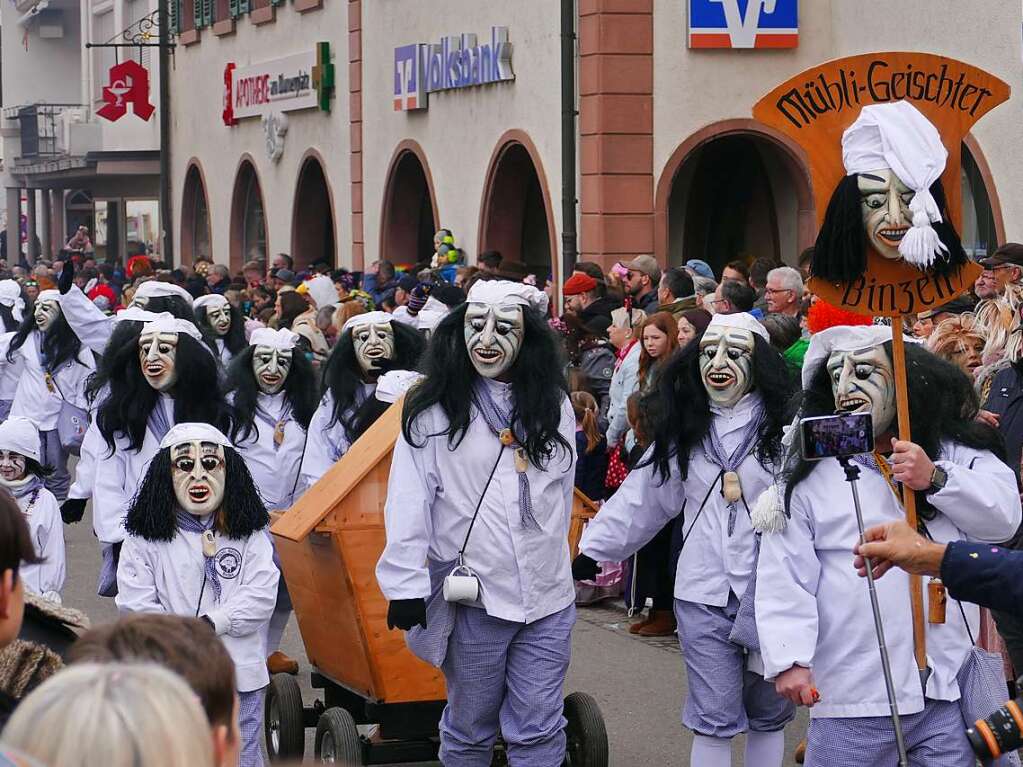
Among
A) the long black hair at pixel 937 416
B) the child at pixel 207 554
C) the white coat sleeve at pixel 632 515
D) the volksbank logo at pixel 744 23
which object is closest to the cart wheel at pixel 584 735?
the white coat sleeve at pixel 632 515

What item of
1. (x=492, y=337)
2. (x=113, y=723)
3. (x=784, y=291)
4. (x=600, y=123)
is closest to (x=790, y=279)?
(x=784, y=291)

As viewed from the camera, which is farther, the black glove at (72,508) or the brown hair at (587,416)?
the brown hair at (587,416)

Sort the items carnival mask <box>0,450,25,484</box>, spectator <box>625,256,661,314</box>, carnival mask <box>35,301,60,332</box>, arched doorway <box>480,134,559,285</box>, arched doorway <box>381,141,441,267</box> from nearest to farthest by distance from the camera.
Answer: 1. carnival mask <box>0,450,25,484</box>
2. spectator <box>625,256,661,314</box>
3. carnival mask <box>35,301,60,332</box>
4. arched doorway <box>480,134,559,285</box>
5. arched doorway <box>381,141,441,267</box>

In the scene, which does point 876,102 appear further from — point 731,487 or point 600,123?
point 600,123

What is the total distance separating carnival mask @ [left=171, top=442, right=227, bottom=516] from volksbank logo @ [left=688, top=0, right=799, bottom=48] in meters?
10.6

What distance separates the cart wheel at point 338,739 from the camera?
6398 mm

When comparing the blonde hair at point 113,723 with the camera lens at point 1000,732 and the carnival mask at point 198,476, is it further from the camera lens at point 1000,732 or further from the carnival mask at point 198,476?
the carnival mask at point 198,476

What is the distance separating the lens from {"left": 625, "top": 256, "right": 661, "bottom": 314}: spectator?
1224cm

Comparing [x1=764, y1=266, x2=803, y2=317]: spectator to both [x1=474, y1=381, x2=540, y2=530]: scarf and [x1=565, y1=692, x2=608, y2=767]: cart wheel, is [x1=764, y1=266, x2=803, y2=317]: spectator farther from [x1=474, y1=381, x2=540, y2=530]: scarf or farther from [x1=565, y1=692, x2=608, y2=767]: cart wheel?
[x1=474, y1=381, x2=540, y2=530]: scarf

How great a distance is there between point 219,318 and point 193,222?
23046 mm

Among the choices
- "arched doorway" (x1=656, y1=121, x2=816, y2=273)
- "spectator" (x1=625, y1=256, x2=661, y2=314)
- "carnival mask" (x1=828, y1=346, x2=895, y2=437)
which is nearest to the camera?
"carnival mask" (x1=828, y1=346, x2=895, y2=437)

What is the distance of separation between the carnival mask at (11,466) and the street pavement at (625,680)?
78 centimetres

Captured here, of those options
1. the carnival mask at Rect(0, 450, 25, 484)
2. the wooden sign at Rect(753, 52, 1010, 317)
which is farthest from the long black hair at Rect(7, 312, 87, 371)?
the wooden sign at Rect(753, 52, 1010, 317)

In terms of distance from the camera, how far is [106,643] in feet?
8.58
